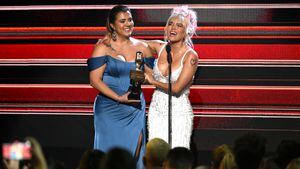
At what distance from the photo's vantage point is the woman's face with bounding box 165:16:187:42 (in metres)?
6.98

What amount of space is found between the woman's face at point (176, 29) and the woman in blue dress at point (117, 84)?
0.33 metres

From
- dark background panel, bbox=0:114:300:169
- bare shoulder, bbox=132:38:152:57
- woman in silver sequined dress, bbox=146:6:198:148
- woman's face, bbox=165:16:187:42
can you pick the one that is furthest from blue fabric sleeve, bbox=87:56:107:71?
dark background panel, bbox=0:114:300:169

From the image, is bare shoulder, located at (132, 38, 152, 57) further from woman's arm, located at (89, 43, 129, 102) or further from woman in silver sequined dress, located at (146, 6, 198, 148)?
woman's arm, located at (89, 43, 129, 102)

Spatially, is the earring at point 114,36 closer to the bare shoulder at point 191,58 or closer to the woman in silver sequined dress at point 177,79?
the woman in silver sequined dress at point 177,79

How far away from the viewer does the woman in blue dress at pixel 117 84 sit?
7027 millimetres

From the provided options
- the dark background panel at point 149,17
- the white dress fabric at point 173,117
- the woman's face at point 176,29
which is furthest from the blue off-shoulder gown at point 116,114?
the dark background panel at point 149,17

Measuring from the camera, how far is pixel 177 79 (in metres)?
A: 6.95

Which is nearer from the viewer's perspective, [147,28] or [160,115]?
[160,115]

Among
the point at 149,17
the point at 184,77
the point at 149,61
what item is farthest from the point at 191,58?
the point at 149,17

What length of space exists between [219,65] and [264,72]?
0.46 metres

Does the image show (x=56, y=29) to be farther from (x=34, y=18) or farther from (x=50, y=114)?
(x=50, y=114)

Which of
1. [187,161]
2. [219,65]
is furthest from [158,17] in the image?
[187,161]

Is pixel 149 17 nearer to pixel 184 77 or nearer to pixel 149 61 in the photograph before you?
pixel 149 61

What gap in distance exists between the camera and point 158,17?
26.8 ft
